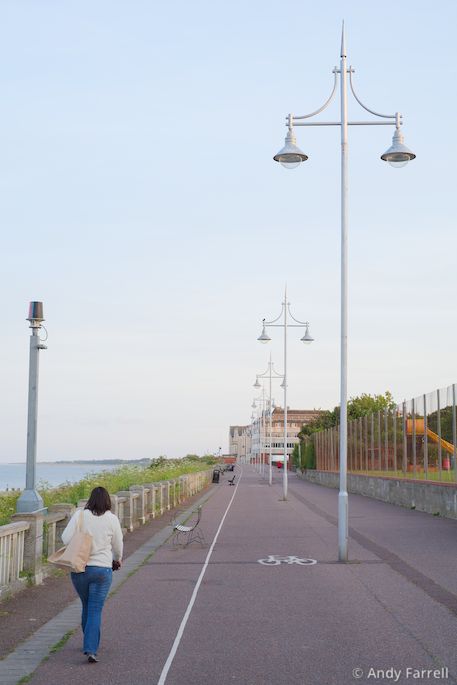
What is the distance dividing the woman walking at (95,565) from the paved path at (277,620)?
299 mm

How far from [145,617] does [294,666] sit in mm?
3244

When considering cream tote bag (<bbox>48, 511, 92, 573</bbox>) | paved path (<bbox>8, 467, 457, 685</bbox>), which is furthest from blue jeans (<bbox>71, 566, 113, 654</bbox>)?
paved path (<bbox>8, 467, 457, 685</bbox>)

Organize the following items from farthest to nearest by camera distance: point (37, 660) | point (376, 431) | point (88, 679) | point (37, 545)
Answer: point (376, 431) → point (37, 545) → point (37, 660) → point (88, 679)

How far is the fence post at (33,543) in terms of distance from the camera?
1351 cm

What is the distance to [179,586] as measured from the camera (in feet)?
45.6

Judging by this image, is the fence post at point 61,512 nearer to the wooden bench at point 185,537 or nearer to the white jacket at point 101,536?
the wooden bench at point 185,537

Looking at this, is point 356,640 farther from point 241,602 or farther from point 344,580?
point 344,580

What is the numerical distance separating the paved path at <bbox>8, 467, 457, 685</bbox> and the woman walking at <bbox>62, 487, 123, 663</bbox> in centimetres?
30

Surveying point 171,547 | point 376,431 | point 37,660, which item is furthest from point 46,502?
point 376,431

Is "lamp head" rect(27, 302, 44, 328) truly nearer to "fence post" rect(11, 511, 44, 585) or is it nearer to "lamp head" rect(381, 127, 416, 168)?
"fence post" rect(11, 511, 44, 585)

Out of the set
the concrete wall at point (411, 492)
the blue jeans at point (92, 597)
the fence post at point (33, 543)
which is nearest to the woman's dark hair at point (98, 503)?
the blue jeans at point (92, 597)

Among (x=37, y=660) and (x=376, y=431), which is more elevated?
(x=376, y=431)

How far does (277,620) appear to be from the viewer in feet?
35.5

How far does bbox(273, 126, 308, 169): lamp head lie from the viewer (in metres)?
18.0
